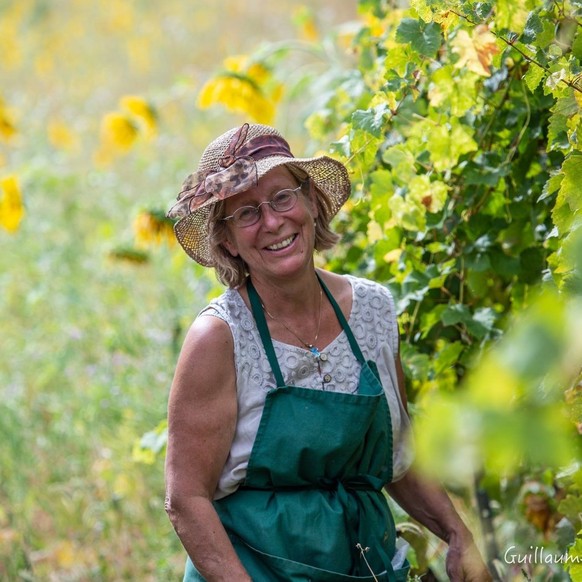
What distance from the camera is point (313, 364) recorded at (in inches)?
77.5

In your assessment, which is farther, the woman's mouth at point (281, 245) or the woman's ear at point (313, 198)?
the woman's ear at point (313, 198)

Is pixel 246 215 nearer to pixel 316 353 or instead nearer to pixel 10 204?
pixel 316 353

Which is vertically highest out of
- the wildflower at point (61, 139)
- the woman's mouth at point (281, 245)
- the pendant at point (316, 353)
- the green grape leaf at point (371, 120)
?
the wildflower at point (61, 139)

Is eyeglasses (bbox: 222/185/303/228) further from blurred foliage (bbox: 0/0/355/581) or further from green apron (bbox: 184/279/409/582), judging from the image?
blurred foliage (bbox: 0/0/355/581)

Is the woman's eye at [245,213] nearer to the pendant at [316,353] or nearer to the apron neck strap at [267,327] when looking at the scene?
the apron neck strap at [267,327]

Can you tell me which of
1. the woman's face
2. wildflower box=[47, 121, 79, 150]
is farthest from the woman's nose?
wildflower box=[47, 121, 79, 150]

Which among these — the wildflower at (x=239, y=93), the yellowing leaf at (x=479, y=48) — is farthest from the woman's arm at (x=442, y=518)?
the wildflower at (x=239, y=93)

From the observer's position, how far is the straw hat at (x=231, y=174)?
1.90 meters

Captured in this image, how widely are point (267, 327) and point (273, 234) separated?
7.4 inches

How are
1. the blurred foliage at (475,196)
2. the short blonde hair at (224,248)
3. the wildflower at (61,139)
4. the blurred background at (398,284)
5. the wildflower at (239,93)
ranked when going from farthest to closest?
1. the wildflower at (61,139)
2. the wildflower at (239,93)
3. the short blonde hair at (224,248)
4. the blurred foliage at (475,196)
5. the blurred background at (398,284)

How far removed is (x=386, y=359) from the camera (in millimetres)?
2088

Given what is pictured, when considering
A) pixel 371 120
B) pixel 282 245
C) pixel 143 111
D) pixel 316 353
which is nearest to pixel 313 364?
pixel 316 353

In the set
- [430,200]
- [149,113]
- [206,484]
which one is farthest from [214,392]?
[149,113]

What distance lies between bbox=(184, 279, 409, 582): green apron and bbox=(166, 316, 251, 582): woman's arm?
0.07m
